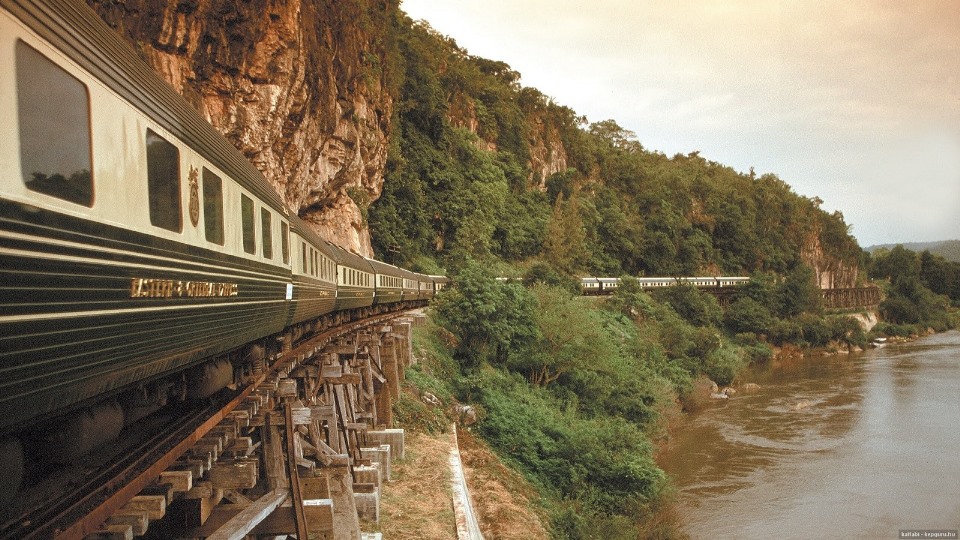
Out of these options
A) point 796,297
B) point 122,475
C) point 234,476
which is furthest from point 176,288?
point 796,297

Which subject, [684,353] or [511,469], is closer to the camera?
[511,469]

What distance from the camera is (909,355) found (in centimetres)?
4184

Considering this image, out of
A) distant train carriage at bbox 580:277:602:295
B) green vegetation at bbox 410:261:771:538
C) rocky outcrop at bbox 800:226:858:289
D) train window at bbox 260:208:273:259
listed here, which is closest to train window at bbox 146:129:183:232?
train window at bbox 260:208:273:259

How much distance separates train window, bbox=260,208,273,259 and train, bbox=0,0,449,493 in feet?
3.26

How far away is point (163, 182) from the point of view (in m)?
3.93

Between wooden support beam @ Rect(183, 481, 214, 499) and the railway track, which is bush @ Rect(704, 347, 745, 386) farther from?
wooden support beam @ Rect(183, 481, 214, 499)

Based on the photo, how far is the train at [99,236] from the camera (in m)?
2.43

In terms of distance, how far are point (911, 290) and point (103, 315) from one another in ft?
231

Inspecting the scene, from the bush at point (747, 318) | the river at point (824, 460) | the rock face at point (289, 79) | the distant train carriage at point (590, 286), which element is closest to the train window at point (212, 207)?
the rock face at point (289, 79)

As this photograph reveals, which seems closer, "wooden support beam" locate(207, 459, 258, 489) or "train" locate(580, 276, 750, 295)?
"wooden support beam" locate(207, 459, 258, 489)

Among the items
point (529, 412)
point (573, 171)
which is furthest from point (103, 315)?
point (573, 171)

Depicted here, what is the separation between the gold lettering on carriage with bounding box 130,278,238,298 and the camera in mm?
3369

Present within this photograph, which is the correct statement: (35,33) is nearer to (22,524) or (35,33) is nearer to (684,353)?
(22,524)

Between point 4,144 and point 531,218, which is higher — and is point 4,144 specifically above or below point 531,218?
below
